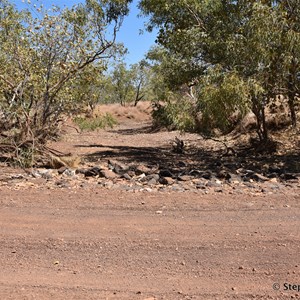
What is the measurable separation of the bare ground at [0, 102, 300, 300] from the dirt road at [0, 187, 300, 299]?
0.01 metres

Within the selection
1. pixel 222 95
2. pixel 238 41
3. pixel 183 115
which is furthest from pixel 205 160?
pixel 222 95

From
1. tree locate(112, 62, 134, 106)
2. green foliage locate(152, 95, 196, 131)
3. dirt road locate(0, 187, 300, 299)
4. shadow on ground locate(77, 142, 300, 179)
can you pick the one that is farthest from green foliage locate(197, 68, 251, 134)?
tree locate(112, 62, 134, 106)

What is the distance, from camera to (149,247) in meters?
5.10

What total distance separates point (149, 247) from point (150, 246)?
3 centimetres

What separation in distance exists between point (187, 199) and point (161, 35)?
908 cm

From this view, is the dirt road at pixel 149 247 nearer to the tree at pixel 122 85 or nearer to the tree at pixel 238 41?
the tree at pixel 238 41

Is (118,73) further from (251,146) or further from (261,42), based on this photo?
(261,42)

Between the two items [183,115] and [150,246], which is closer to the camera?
[150,246]

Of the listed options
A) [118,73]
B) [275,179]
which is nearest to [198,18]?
[275,179]

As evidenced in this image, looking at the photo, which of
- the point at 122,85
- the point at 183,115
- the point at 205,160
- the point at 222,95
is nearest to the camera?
the point at 222,95

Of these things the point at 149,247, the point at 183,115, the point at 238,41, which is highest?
the point at 238,41

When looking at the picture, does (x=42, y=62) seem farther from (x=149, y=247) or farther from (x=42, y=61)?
(x=149, y=247)

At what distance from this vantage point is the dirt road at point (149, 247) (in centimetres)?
408

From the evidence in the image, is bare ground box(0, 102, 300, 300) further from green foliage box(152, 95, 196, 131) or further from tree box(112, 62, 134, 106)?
tree box(112, 62, 134, 106)
